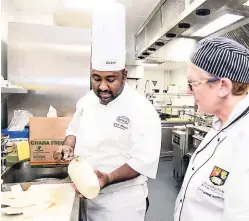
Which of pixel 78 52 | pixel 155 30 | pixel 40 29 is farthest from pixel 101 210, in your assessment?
pixel 155 30

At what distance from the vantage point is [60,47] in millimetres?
2486

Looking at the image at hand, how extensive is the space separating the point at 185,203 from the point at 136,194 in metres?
0.49

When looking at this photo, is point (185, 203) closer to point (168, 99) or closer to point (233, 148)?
point (233, 148)

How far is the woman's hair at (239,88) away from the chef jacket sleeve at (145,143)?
1.91ft

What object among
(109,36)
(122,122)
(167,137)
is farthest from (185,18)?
(167,137)

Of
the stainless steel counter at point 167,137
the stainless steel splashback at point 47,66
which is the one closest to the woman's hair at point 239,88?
the stainless steel splashback at point 47,66

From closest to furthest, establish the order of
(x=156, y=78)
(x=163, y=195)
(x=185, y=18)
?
1. (x=185, y=18)
2. (x=163, y=195)
3. (x=156, y=78)

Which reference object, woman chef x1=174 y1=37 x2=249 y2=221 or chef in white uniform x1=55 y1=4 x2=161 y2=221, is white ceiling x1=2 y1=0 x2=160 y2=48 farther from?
woman chef x1=174 y1=37 x2=249 y2=221

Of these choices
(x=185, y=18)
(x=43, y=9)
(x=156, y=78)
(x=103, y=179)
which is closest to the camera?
(x=103, y=179)

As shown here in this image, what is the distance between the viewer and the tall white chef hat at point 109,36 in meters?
1.51

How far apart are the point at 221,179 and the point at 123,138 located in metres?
0.68

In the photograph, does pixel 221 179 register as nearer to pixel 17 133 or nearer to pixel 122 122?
pixel 122 122

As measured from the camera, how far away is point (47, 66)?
2.50m

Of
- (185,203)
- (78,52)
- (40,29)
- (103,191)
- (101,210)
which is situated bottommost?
(101,210)
